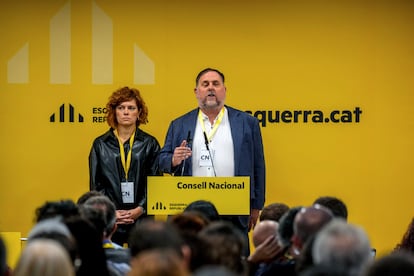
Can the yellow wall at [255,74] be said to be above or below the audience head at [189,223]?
above

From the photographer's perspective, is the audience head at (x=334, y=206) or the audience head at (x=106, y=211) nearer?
the audience head at (x=106, y=211)

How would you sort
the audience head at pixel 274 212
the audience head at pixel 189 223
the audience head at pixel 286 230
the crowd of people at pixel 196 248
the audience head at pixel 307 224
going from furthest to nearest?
the audience head at pixel 274 212
the audience head at pixel 286 230
the audience head at pixel 189 223
the audience head at pixel 307 224
the crowd of people at pixel 196 248

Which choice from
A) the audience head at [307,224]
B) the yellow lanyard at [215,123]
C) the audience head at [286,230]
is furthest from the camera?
the yellow lanyard at [215,123]

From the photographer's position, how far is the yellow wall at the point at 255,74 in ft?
39.9

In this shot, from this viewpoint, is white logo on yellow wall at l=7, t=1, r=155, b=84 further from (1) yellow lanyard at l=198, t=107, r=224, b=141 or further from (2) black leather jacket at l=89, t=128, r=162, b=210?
(1) yellow lanyard at l=198, t=107, r=224, b=141

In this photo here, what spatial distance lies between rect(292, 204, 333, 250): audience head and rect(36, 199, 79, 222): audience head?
4.99ft

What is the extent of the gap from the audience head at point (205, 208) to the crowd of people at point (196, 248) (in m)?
0.84

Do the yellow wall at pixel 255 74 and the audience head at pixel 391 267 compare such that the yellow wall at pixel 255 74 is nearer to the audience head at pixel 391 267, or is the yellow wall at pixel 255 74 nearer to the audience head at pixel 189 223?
the audience head at pixel 189 223

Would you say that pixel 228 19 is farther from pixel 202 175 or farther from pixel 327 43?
pixel 202 175

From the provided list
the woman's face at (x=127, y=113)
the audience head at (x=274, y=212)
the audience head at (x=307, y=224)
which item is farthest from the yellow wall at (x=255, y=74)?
the audience head at (x=307, y=224)

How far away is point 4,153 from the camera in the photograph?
12227 mm

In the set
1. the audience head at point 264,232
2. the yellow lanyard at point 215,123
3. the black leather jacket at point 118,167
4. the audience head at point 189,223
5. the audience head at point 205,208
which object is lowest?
the audience head at point 264,232

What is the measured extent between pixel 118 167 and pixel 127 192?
0.83ft

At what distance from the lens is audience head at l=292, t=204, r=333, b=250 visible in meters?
6.74
